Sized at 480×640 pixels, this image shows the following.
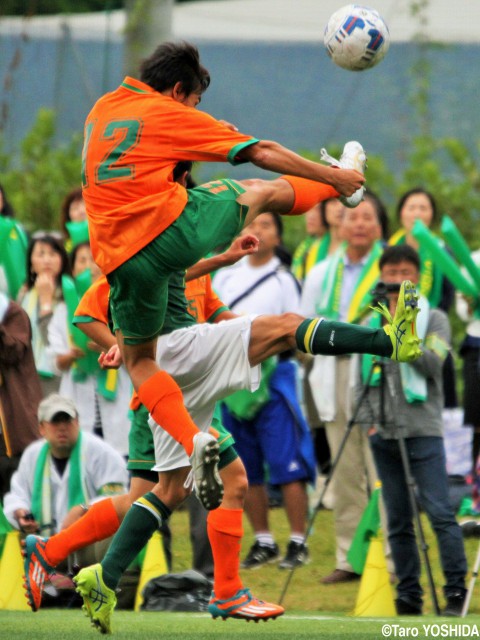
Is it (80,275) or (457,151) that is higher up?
(457,151)

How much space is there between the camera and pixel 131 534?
6.91 m

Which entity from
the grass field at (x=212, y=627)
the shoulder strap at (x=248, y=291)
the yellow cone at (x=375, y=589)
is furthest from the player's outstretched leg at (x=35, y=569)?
the shoulder strap at (x=248, y=291)

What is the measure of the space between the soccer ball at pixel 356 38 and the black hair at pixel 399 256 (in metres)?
1.79

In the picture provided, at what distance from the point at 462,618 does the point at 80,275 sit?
167 inches

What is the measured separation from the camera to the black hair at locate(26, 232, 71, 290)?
1070 centimetres

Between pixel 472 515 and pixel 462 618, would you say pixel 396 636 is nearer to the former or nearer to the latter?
pixel 462 618

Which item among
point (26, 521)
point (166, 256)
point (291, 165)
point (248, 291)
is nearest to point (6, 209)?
point (248, 291)

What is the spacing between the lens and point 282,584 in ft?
31.0

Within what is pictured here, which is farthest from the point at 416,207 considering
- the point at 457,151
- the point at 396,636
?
the point at 396,636

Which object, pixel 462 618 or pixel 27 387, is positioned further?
pixel 27 387

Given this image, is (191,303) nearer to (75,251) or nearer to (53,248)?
(53,248)

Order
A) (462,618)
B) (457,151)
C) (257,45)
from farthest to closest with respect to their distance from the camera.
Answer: (257,45), (457,151), (462,618)

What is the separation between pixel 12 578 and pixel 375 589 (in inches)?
86.2

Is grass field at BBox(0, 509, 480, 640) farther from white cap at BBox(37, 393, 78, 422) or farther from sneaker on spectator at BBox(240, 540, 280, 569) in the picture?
white cap at BBox(37, 393, 78, 422)
